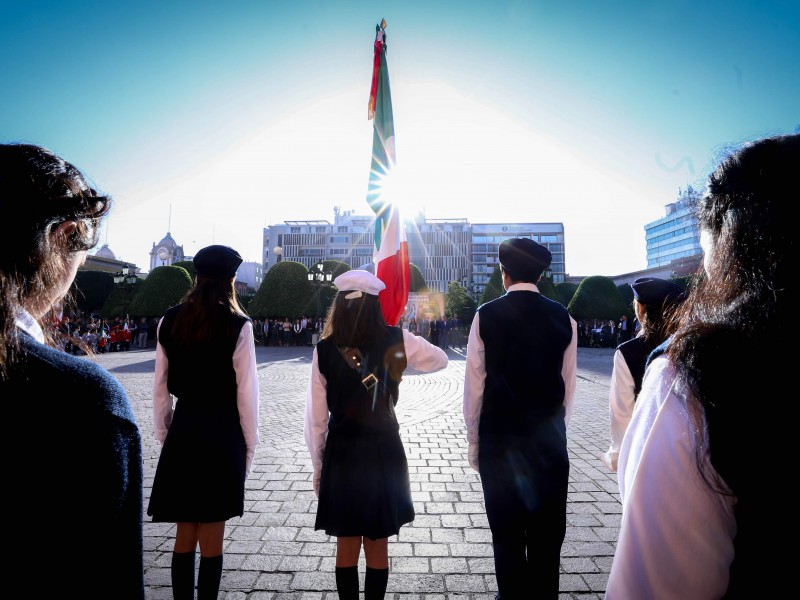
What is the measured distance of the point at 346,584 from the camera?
7.86ft

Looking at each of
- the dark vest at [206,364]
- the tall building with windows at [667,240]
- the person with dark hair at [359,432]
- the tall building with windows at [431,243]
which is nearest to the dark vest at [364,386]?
the person with dark hair at [359,432]

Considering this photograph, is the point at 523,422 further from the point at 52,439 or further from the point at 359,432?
the point at 52,439

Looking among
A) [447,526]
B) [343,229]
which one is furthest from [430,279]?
[447,526]

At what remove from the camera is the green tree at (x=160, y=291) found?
30562mm

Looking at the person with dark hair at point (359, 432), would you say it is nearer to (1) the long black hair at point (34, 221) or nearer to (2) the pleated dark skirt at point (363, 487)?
(2) the pleated dark skirt at point (363, 487)

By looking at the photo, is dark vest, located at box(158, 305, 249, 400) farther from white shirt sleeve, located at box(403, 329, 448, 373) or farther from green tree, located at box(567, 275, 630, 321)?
green tree, located at box(567, 275, 630, 321)

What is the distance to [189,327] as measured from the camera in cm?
261

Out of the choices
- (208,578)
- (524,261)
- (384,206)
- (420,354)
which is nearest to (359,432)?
(420,354)

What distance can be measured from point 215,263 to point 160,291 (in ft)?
106

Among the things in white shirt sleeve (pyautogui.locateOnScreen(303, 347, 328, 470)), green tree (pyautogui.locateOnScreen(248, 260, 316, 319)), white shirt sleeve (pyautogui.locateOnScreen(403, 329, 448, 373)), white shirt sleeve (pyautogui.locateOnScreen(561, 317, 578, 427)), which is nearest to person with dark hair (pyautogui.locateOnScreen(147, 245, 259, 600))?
white shirt sleeve (pyautogui.locateOnScreen(303, 347, 328, 470))

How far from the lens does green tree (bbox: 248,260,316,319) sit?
1229 inches

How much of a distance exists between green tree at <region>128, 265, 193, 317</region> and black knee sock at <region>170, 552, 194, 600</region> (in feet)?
102

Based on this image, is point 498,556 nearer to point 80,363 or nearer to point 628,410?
point 628,410

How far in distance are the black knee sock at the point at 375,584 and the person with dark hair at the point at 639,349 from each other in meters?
1.73
